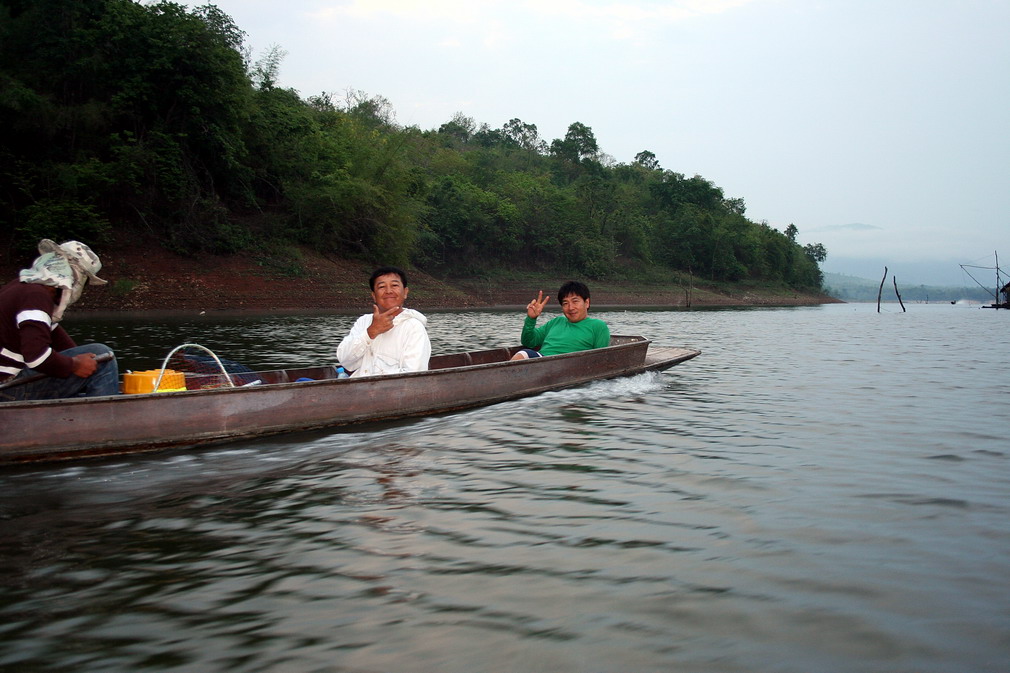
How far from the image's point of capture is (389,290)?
638cm

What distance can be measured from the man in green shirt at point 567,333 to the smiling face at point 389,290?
2709 mm

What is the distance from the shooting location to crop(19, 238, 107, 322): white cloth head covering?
5176 mm

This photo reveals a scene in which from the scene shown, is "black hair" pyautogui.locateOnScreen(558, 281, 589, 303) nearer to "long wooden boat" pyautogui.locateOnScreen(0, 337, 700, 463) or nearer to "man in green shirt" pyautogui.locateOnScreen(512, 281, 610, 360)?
"man in green shirt" pyautogui.locateOnScreen(512, 281, 610, 360)

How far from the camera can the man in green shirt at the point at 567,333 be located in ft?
29.5

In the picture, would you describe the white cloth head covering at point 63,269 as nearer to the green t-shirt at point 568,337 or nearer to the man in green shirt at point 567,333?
the man in green shirt at point 567,333

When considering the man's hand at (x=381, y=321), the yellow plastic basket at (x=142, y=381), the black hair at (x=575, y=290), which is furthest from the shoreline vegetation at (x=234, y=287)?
Answer: the man's hand at (x=381, y=321)

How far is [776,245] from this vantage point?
82.1 m

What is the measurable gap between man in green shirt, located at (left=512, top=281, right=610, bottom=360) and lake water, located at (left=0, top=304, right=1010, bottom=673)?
2.03 m

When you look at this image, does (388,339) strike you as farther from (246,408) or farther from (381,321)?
(246,408)

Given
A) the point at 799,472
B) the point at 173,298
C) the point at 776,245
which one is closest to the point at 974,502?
the point at 799,472

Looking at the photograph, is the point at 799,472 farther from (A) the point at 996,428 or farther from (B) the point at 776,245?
(B) the point at 776,245

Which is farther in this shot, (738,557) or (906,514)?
(906,514)

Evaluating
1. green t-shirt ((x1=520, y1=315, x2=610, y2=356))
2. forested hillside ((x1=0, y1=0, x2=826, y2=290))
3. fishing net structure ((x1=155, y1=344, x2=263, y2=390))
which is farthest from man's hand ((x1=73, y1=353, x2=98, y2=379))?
forested hillside ((x1=0, y1=0, x2=826, y2=290))

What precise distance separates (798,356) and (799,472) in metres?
9.96
